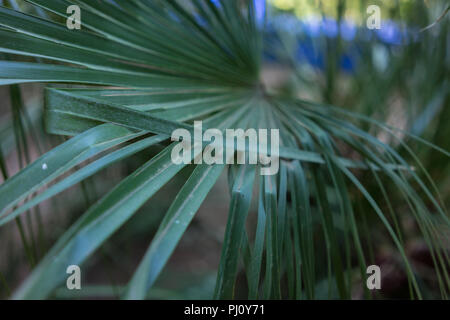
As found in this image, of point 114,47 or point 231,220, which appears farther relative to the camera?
point 114,47

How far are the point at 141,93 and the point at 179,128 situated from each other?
0.39 ft

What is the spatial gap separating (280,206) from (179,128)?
17 cm

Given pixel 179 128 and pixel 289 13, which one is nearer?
pixel 179 128

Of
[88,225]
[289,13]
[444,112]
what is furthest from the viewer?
[289,13]

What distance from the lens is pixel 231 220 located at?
0.41m

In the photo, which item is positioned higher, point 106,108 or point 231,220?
point 106,108

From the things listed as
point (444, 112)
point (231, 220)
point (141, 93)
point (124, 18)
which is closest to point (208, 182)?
point (231, 220)
